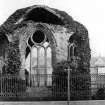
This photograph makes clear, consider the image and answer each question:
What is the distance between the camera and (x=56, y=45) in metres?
25.4

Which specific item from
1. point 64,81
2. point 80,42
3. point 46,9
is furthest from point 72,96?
point 46,9

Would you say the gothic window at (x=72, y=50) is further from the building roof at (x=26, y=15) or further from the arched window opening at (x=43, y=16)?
the arched window opening at (x=43, y=16)

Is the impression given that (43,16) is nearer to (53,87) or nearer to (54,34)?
(54,34)

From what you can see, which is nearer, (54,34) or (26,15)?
(54,34)

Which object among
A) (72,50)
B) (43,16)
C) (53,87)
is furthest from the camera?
(43,16)

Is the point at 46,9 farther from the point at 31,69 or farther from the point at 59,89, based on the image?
the point at 59,89

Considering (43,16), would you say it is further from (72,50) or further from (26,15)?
(72,50)

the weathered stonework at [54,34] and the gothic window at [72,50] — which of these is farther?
the gothic window at [72,50]

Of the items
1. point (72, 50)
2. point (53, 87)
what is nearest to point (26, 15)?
point (72, 50)

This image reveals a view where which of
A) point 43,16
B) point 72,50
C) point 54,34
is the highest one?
point 43,16

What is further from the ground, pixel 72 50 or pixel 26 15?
pixel 26 15

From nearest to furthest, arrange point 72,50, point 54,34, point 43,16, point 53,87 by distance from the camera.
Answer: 1. point 53,87
2. point 54,34
3. point 72,50
4. point 43,16

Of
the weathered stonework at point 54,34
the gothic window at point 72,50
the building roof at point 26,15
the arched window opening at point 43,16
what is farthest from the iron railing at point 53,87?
the arched window opening at point 43,16

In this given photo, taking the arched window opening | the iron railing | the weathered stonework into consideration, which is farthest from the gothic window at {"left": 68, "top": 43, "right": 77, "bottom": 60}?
the iron railing
